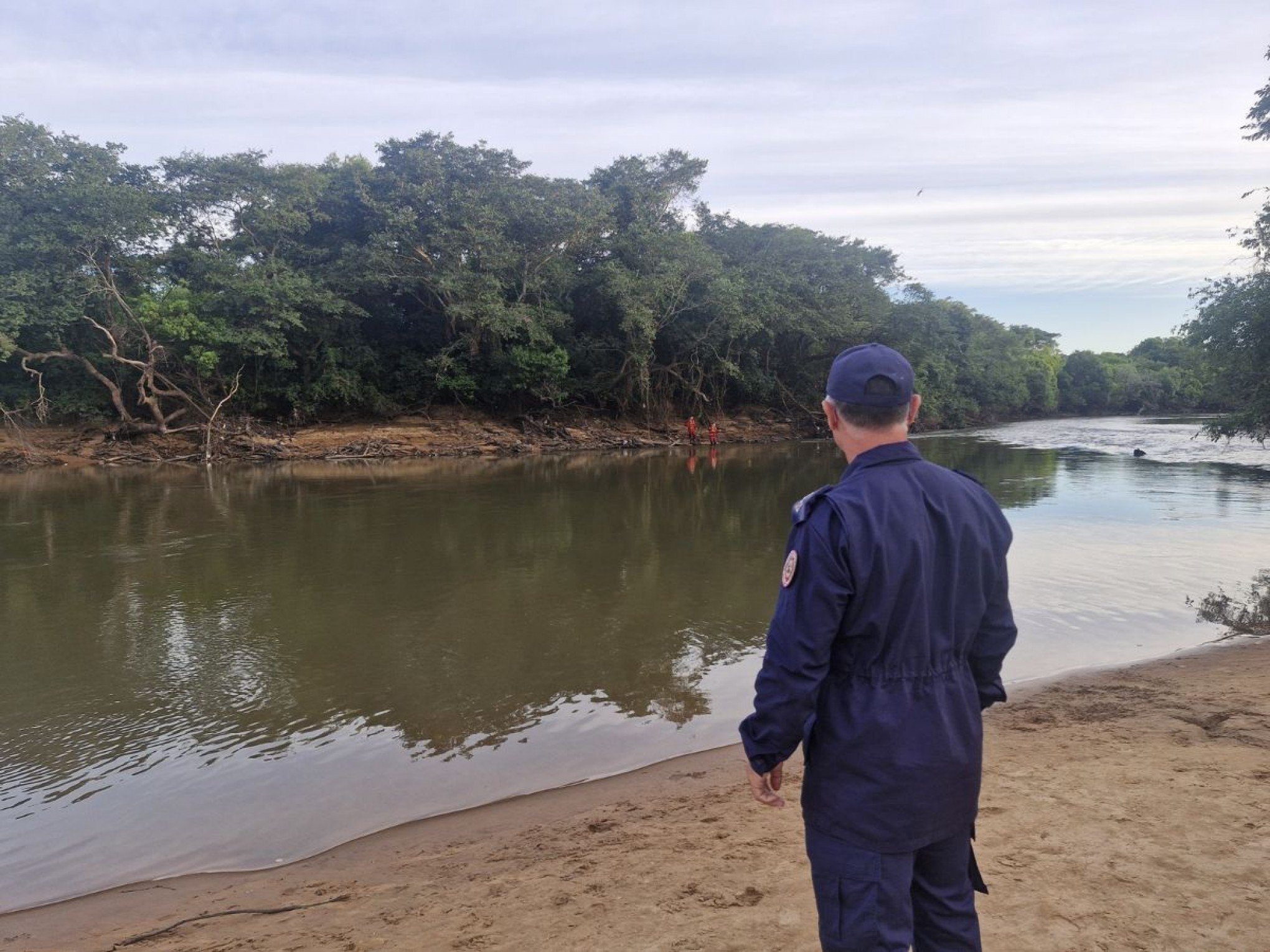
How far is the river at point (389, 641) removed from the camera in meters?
4.41

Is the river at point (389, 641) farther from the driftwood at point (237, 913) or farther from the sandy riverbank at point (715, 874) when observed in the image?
the driftwood at point (237, 913)

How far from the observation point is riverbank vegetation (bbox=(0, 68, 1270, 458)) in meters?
23.5

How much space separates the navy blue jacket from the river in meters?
3.02

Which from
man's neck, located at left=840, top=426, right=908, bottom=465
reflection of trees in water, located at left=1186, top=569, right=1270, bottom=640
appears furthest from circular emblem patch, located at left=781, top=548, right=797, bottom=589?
reflection of trees in water, located at left=1186, top=569, right=1270, bottom=640

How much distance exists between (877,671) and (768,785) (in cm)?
39

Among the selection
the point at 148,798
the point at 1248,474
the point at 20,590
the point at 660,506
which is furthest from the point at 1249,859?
the point at 1248,474

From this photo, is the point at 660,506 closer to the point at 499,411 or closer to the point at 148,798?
the point at 148,798

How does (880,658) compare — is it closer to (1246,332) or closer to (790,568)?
(790,568)

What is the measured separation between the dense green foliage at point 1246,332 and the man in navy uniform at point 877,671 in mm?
14347

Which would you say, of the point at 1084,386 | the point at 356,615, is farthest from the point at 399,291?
the point at 1084,386

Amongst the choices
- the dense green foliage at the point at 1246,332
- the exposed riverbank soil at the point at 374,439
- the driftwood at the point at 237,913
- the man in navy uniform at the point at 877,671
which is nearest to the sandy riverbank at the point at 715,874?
the driftwood at the point at 237,913

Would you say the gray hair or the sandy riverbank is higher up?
the gray hair

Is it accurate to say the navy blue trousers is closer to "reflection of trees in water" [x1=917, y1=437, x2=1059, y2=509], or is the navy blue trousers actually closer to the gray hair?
the gray hair

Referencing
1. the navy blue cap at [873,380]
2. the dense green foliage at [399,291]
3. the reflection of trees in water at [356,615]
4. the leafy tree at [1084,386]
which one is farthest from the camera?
the leafy tree at [1084,386]
